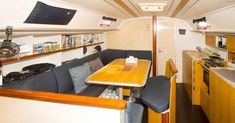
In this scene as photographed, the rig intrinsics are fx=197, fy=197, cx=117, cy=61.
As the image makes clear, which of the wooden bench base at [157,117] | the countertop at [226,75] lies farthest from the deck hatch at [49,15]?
the countertop at [226,75]

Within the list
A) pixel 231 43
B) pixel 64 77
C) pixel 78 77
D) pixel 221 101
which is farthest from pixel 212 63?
pixel 64 77

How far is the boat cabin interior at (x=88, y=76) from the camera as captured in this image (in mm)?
1443

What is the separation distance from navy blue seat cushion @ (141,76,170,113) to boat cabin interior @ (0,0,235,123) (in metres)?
0.01

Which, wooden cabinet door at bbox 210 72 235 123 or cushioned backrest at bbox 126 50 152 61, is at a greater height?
cushioned backrest at bbox 126 50 152 61

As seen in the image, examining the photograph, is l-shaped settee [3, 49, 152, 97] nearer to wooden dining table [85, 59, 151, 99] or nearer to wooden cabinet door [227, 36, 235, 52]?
wooden dining table [85, 59, 151, 99]

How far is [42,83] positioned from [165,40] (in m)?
3.85

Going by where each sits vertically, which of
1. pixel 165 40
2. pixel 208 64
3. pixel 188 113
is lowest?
pixel 188 113

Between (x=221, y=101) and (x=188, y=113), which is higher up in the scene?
(x=221, y=101)

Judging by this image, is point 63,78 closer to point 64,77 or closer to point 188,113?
point 64,77

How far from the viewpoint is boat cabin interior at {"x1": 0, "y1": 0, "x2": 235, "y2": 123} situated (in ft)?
4.74

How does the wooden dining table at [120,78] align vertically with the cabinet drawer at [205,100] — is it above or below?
above

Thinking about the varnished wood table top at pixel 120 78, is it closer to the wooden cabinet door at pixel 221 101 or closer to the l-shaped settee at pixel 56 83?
the l-shaped settee at pixel 56 83

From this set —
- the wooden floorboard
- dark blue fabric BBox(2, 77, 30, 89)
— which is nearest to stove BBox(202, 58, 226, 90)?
the wooden floorboard

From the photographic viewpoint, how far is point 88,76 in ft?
10.8
